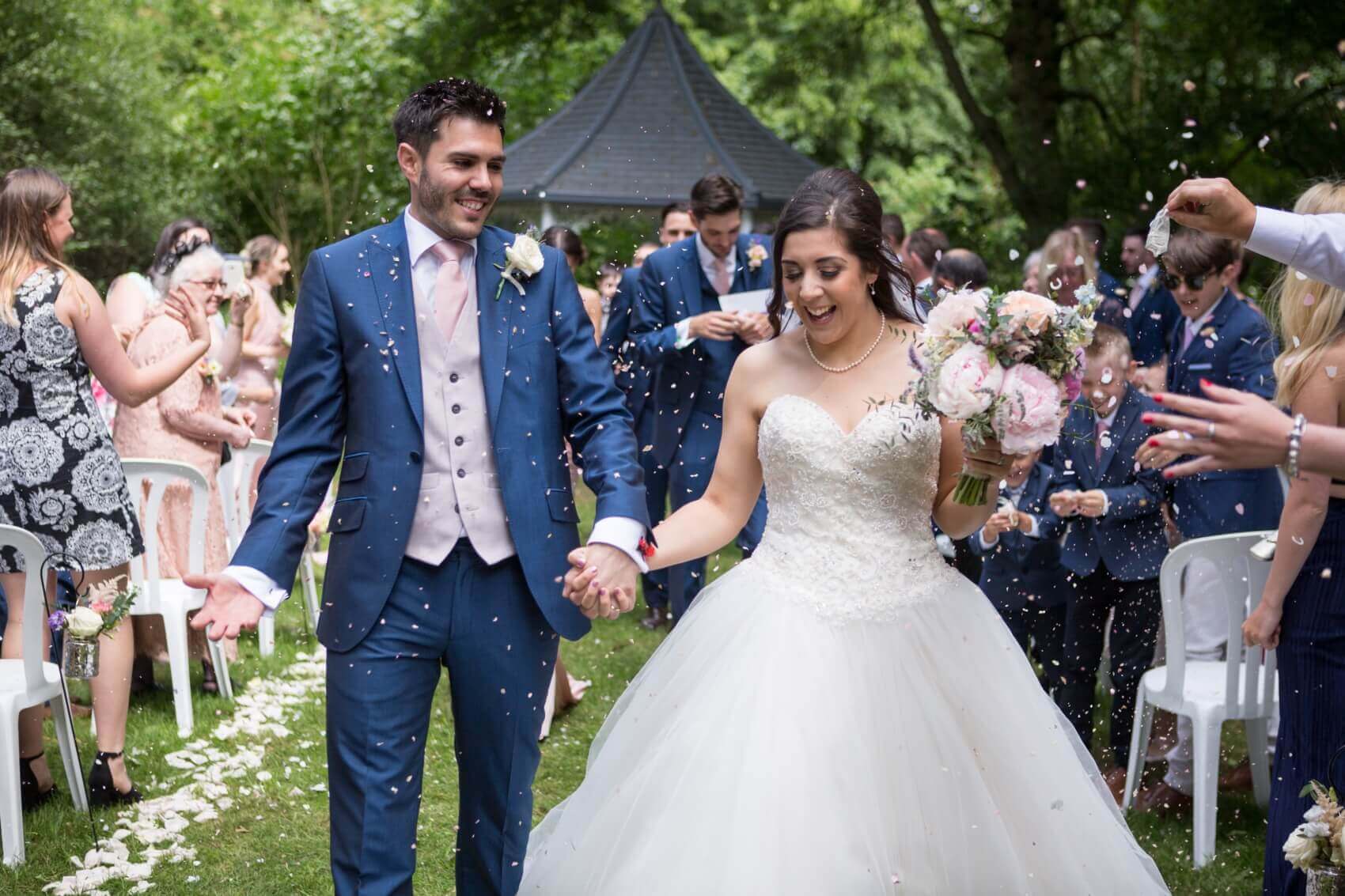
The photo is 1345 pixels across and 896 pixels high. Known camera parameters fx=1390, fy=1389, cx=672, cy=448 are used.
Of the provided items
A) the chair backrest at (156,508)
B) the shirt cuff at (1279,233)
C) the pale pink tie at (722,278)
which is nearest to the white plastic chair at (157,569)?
the chair backrest at (156,508)

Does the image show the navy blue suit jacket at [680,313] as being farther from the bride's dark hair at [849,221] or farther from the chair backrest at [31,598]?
the chair backrest at [31,598]

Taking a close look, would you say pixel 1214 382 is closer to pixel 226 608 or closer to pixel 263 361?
pixel 226 608

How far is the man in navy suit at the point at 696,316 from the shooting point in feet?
21.1

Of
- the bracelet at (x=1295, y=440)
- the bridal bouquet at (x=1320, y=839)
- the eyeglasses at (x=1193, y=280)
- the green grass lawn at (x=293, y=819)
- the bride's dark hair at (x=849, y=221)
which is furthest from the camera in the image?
the eyeglasses at (x=1193, y=280)

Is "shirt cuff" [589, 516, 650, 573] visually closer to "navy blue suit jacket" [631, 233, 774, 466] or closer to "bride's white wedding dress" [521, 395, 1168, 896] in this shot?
"bride's white wedding dress" [521, 395, 1168, 896]

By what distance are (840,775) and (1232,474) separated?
10.3 feet

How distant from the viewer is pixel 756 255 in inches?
256

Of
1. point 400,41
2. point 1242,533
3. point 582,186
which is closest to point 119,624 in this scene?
point 1242,533

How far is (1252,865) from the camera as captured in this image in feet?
15.7

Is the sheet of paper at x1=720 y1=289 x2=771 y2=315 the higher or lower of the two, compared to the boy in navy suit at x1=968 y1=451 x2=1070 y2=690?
higher

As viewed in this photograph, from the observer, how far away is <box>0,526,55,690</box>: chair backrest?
189 inches

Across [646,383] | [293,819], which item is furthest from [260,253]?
[293,819]

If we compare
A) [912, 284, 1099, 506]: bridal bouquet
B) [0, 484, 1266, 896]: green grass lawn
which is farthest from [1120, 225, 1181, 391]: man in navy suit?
[912, 284, 1099, 506]: bridal bouquet

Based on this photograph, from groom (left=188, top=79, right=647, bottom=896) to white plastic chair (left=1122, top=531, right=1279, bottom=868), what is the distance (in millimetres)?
2418
